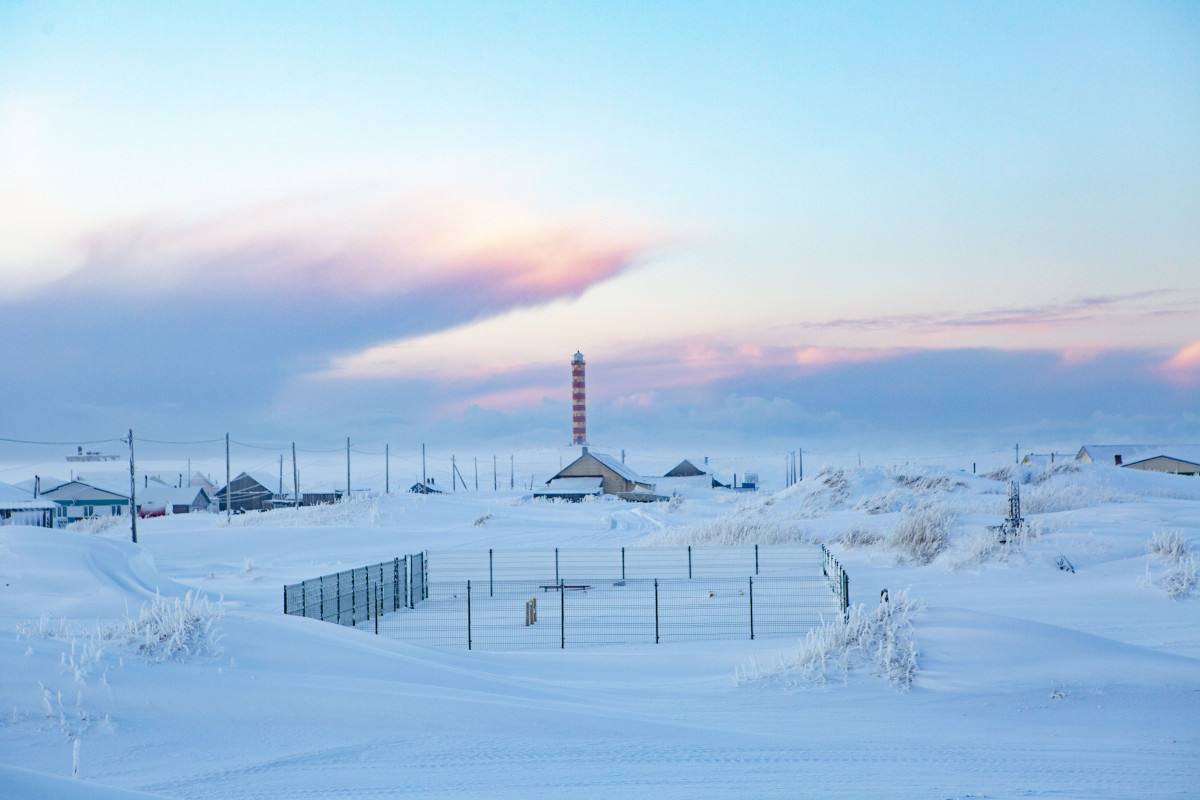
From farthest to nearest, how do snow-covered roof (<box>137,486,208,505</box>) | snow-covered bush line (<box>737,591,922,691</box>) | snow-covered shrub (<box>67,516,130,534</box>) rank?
snow-covered roof (<box>137,486,208,505</box>)
snow-covered shrub (<box>67,516,130,534</box>)
snow-covered bush line (<box>737,591,922,691</box>)

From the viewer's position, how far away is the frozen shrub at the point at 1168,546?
2709 centimetres

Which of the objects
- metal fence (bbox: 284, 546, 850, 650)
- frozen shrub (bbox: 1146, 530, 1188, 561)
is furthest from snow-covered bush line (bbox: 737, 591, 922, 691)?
frozen shrub (bbox: 1146, 530, 1188, 561)

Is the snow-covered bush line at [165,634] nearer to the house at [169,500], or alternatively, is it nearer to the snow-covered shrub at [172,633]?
the snow-covered shrub at [172,633]

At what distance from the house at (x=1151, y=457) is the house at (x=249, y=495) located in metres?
67.1

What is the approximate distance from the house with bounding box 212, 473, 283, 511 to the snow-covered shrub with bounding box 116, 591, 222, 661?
8527 centimetres

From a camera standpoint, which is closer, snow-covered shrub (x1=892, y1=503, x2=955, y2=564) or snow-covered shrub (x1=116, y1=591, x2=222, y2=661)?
snow-covered shrub (x1=116, y1=591, x2=222, y2=661)

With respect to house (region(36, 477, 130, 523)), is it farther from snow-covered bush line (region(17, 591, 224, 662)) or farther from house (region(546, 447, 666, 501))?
snow-covered bush line (region(17, 591, 224, 662))

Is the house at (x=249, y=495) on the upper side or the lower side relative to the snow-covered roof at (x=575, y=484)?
lower

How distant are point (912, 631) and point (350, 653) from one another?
23.8ft

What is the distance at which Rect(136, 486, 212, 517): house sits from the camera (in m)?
85.9

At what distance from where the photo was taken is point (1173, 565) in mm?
25875

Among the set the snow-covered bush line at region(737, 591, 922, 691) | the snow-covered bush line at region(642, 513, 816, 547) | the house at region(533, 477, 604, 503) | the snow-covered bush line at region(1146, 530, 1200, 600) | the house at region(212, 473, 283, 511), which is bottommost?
the house at region(212, 473, 283, 511)

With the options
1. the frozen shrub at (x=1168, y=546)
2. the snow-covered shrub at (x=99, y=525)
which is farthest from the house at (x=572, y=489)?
the frozen shrub at (x=1168, y=546)

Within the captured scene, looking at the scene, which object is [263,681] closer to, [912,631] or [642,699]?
[642,699]
